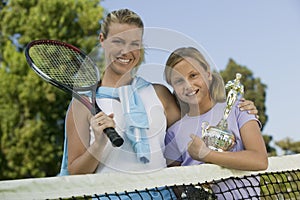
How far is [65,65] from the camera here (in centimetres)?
191

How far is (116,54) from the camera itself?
1646 mm

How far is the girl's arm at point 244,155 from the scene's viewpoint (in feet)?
5.20

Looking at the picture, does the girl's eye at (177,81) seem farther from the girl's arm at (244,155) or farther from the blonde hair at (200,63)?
the girl's arm at (244,155)

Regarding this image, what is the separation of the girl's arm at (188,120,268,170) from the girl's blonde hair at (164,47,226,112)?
0.15 m

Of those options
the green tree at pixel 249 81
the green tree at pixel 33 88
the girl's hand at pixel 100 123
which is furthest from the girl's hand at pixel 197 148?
the green tree at pixel 249 81

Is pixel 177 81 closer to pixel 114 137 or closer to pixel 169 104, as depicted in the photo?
pixel 169 104

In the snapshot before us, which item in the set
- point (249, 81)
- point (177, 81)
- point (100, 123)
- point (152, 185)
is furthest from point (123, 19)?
point (249, 81)

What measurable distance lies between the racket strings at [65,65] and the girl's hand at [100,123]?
0.69ft

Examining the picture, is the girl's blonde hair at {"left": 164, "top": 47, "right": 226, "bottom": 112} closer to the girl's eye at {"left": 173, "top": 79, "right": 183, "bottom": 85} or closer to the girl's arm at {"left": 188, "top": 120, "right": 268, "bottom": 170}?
the girl's eye at {"left": 173, "top": 79, "right": 183, "bottom": 85}

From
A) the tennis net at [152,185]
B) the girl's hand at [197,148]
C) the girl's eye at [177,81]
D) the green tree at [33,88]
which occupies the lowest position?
the green tree at [33,88]

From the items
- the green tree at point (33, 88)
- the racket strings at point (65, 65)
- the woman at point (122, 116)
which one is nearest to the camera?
the woman at point (122, 116)

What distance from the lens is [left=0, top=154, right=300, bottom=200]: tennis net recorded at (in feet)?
4.65

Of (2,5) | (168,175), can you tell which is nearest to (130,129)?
(168,175)

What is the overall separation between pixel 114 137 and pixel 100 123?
57 millimetres
